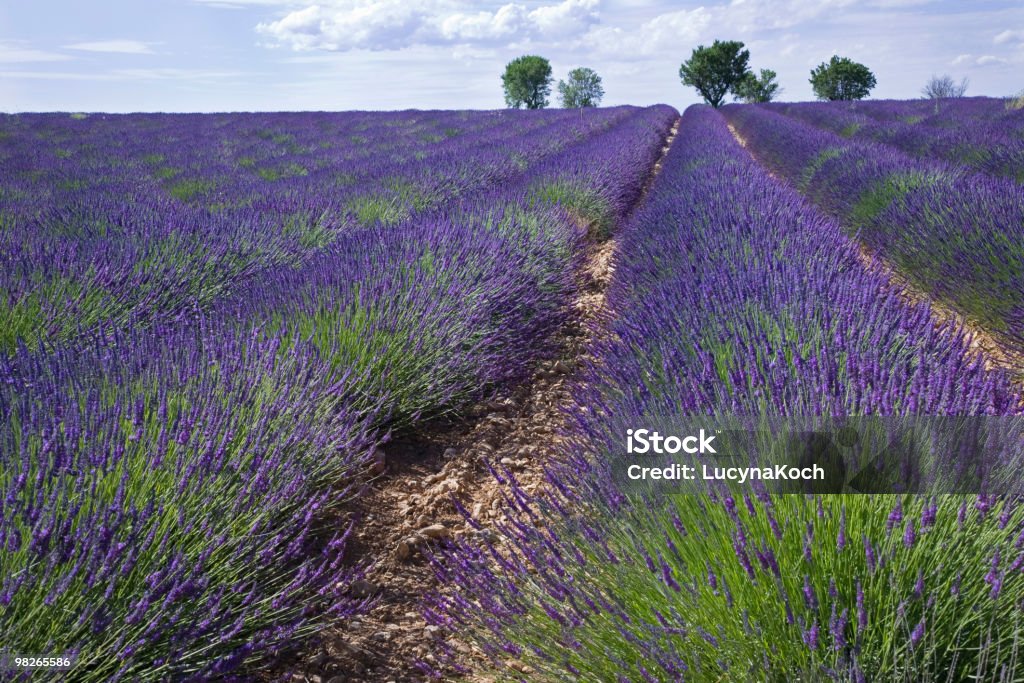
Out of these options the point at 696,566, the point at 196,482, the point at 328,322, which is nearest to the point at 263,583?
the point at 196,482

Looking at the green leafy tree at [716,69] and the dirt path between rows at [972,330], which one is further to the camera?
the green leafy tree at [716,69]

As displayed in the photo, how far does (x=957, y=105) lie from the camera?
20.5 m

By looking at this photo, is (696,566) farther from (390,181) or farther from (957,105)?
(957,105)

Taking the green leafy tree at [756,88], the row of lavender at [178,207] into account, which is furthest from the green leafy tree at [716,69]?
the row of lavender at [178,207]

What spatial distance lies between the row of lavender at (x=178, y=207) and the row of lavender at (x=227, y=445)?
16.2 inches

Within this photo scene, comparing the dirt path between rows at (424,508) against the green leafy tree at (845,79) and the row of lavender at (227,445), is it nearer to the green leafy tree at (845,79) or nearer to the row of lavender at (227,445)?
the row of lavender at (227,445)

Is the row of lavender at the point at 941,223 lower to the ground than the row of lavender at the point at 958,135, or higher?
lower

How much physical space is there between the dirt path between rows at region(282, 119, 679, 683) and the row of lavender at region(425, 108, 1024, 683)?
127 mm

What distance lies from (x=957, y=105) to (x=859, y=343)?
2223 centimetres

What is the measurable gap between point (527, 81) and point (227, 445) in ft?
148

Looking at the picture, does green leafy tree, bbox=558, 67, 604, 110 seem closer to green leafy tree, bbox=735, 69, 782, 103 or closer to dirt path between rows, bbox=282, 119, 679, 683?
green leafy tree, bbox=735, 69, 782, 103

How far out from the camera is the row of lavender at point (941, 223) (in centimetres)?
413

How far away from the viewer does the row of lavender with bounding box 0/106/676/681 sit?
1427mm

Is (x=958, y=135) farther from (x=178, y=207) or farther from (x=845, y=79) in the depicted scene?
(x=845, y=79)
